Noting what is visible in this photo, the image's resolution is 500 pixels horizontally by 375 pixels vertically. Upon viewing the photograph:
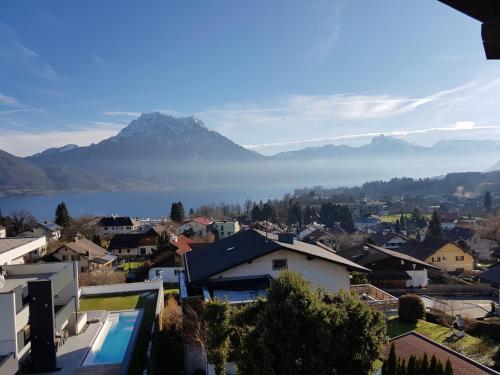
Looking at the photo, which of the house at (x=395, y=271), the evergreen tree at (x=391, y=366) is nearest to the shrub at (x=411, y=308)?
the evergreen tree at (x=391, y=366)

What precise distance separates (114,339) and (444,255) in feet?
131

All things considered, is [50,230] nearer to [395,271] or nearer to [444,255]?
[395,271]

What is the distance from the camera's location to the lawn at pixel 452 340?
597 inches

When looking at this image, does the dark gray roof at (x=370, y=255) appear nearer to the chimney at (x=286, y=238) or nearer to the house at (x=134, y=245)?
the chimney at (x=286, y=238)

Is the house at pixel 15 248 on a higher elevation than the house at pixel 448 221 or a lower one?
higher

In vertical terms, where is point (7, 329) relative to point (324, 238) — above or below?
above

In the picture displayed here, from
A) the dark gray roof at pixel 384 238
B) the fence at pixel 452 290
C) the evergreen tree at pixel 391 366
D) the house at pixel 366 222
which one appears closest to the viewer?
the evergreen tree at pixel 391 366

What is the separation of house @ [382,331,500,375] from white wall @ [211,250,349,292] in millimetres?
4565

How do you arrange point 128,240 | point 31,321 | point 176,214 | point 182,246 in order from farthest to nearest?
point 176,214, point 128,240, point 182,246, point 31,321

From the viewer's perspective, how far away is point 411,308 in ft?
62.7

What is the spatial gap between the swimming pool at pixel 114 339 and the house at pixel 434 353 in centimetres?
1021

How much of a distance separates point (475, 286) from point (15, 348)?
3150cm

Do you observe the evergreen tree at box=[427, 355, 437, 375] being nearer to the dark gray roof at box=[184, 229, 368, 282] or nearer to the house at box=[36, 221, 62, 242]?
the dark gray roof at box=[184, 229, 368, 282]

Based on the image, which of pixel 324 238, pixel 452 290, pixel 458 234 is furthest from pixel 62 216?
pixel 458 234
